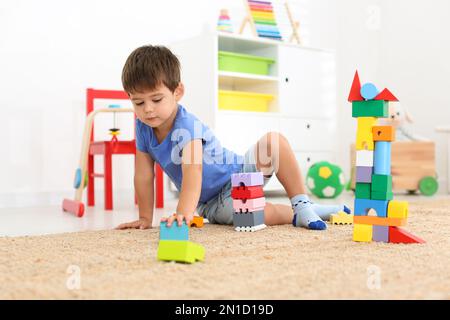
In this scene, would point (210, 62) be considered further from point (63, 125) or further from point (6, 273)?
point (6, 273)

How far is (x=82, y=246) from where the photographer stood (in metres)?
1.09

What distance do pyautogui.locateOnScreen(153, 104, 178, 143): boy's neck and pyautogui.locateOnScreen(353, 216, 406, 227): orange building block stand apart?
1.54ft

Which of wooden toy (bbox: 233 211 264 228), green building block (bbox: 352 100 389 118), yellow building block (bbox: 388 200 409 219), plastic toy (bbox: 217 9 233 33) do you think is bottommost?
wooden toy (bbox: 233 211 264 228)

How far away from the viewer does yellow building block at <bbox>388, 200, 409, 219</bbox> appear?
1.07m

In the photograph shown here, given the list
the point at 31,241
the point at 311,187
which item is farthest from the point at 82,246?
the point at 311,187

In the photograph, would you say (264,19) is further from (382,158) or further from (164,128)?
(382,158)

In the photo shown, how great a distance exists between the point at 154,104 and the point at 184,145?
11cm

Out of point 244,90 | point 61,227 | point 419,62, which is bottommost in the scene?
point 61,227

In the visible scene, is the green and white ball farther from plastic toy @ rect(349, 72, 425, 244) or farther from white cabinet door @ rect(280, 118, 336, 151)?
plastic toy @ rect(349, 72, 425, 244)

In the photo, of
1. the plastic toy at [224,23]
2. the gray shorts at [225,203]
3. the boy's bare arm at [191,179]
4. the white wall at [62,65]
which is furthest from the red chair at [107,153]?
the boy's bare arm at [191,179]

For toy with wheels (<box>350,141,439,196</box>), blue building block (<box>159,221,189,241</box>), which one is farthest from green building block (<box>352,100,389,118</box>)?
toy with wheels (<box>350,141,439,196</box>)

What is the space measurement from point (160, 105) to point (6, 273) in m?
0.53

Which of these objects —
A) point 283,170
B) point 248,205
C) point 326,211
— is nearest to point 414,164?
point 326,211

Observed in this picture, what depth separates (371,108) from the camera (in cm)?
112
